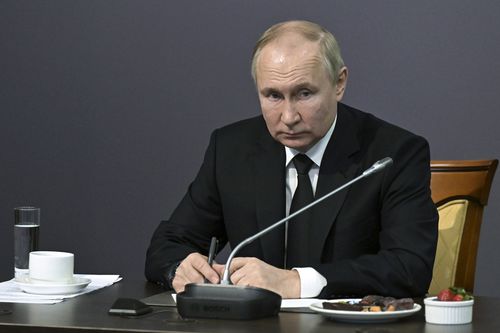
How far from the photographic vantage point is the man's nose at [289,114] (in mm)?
2525

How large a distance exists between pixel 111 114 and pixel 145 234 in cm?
53

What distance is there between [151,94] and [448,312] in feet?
8.27

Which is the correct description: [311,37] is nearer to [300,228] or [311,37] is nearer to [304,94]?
[304,94]

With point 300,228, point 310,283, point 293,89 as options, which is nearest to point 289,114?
point 293,89

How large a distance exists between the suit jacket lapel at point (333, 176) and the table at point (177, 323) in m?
0.58

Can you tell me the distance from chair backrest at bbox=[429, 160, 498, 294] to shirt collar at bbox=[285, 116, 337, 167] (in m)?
0.45

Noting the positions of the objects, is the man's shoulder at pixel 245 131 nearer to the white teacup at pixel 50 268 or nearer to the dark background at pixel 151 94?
the white teacup at pixel 50 268

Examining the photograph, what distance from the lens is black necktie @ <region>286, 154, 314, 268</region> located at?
2.64m

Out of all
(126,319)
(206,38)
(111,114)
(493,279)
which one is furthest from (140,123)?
(126,319)

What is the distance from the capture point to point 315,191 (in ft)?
8.65

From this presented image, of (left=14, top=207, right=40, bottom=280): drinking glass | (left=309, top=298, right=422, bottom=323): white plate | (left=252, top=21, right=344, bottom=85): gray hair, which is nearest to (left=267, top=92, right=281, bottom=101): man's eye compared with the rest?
(left=252, top=21, right=344, bottom=85): gray hair

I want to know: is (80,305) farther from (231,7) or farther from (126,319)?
(231,7)

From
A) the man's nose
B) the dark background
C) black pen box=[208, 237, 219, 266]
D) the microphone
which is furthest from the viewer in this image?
the dark background

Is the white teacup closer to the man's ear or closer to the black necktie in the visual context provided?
the black necktie
